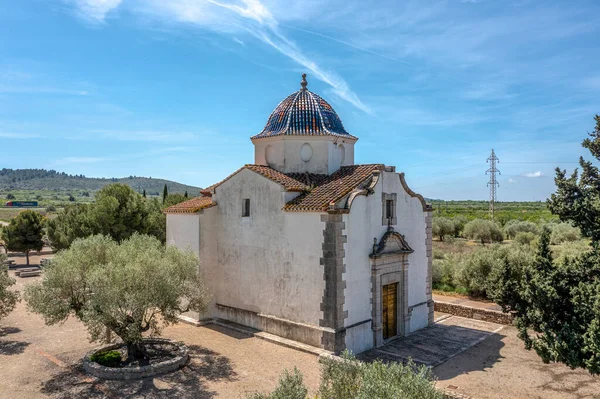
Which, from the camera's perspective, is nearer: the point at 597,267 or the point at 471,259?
the point at 597,267

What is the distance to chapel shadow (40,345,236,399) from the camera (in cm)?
1052

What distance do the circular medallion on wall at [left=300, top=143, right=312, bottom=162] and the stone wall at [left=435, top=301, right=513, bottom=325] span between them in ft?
29.6

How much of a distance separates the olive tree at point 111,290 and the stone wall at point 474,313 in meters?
11.7

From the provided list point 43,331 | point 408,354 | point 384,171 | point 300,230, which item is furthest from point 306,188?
point 43,331

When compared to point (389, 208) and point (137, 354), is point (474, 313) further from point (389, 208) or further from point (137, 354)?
point (137, 354)

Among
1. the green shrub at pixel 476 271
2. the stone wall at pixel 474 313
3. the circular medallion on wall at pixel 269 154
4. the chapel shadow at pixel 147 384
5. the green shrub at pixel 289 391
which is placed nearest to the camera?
the green shrub at pixel 289 391

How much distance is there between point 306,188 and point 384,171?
2.82m

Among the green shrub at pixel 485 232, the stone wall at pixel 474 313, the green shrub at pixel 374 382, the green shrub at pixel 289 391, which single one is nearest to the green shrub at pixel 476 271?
the stone wall at pixel 474 313

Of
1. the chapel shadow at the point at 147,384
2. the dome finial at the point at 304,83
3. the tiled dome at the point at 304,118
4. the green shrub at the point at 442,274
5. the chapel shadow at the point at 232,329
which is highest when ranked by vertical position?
the dome finial at the point at 304,83

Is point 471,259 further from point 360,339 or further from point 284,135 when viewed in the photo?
point 284,135

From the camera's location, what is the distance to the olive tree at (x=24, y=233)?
3259 cm

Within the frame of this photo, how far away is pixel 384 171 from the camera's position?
49.7ft

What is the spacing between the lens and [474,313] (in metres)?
18.2

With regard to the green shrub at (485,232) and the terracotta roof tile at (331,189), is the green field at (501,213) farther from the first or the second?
the terracotta roof tile at (331,189)
